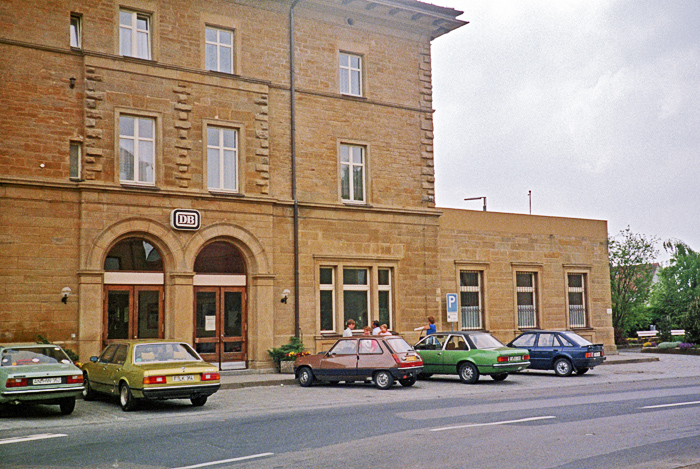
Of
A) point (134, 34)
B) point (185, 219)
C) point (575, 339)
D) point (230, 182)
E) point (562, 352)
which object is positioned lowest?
point (562, 352)

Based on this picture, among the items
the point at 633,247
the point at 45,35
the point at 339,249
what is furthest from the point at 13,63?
the point at 633,247

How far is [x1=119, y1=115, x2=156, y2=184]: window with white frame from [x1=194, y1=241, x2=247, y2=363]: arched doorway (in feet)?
9.91

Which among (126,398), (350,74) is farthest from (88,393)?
(350,74)

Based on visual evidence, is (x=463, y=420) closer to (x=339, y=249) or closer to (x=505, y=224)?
(x=339, y=249)

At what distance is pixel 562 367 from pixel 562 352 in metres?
0.53

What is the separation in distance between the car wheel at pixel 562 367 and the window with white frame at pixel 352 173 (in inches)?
340

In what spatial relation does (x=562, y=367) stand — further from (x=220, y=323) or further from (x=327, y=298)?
(x=220, y=323)

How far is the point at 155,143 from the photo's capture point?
76.2 feet

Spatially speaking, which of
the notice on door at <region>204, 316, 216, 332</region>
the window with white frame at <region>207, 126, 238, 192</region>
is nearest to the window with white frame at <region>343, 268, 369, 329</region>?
the notice on door at <region>204, 316, 216, 332</region>

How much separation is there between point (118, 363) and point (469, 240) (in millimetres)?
17180

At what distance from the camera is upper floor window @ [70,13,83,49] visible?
22281 mm

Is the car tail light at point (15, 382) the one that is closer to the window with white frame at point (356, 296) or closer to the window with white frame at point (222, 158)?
the window with white frame at point (222, 158)

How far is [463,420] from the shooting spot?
43.1 ft

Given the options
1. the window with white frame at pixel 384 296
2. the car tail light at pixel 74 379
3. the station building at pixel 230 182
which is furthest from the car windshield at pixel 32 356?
the window with white frame at pixel 384 296
